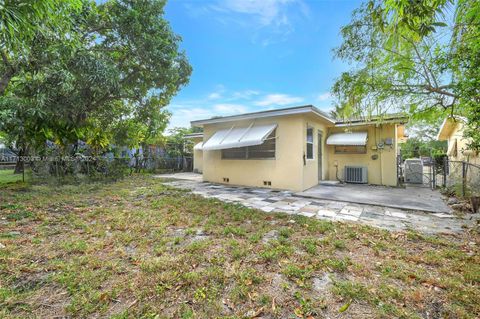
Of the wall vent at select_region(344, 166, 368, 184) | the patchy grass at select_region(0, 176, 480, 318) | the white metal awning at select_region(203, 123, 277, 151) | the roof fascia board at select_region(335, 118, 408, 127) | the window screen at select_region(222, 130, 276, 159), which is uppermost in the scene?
the roof fascia board at select_region(335, 118, 408, 127)

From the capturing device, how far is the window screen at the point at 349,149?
11.0m

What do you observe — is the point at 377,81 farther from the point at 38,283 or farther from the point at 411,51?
the point at 38,283

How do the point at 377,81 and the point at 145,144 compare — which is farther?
the point at 145,144

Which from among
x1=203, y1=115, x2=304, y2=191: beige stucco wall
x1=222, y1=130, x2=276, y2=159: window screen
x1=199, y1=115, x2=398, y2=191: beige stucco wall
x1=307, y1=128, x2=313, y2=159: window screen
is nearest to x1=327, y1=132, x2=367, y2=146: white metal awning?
x1=199, y1=115, x2=398, y2=191: beige stucco wall

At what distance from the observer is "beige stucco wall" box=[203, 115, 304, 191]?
877 cm

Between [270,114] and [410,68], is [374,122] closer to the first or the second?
[410,68]

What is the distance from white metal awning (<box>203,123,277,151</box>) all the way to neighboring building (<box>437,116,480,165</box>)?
5851 millimetres

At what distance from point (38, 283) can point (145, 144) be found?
50.1ft

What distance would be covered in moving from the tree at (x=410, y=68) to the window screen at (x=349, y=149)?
3770mm

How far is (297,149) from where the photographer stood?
877cm

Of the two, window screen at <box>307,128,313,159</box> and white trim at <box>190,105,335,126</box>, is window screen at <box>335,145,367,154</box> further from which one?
window screen at <box>307,128,313,159</box>

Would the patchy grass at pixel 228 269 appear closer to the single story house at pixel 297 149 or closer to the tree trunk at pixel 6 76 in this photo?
the single story house at pixel 297 149

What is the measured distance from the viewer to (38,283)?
8.31 feet

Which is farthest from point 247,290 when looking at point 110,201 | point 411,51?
point 411,51
